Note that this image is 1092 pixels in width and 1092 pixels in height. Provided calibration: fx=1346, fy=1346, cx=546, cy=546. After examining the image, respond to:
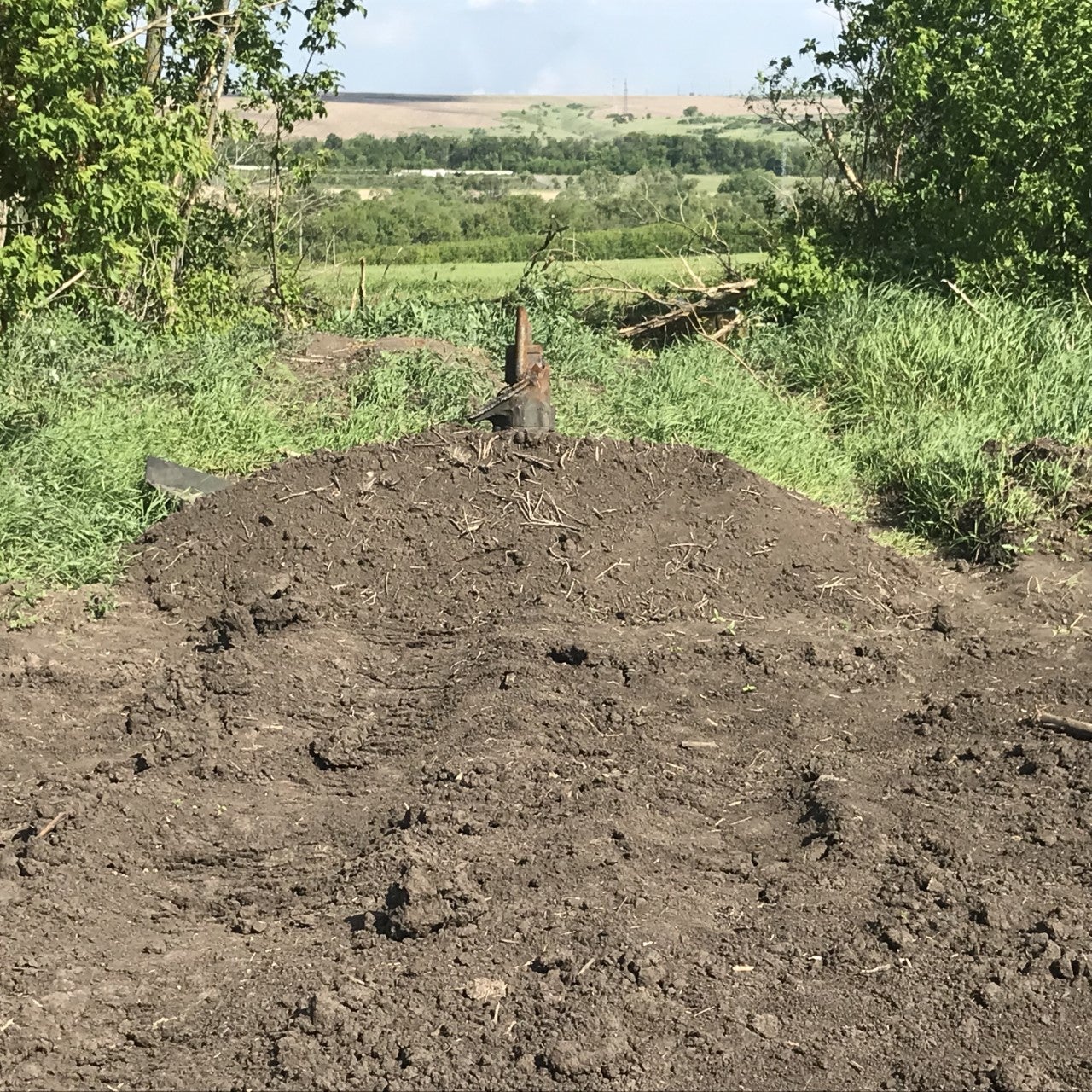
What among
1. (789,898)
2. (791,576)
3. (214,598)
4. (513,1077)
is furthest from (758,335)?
(513,1077)

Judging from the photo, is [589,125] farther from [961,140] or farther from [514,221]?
[961,140]

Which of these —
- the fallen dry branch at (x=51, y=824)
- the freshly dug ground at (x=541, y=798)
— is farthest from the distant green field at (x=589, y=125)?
the fallen dry branch at (x=51, y=824)

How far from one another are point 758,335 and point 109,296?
5.15m

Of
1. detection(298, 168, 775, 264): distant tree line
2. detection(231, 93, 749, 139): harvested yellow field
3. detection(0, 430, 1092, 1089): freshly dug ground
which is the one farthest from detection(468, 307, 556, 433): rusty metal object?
detection(231, 93, 749, 139): harvested yellow field

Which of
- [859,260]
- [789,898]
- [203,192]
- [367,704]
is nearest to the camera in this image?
[789,898]

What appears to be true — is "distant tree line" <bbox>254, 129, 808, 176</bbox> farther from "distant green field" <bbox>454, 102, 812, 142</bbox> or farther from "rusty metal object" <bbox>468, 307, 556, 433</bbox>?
"rusty metal object" <bbox>468, 307, 556, 433</bbox>

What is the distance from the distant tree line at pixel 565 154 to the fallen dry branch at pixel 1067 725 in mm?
22540

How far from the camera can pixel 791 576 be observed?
5863 millimetres

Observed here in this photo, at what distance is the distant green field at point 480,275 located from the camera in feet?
44.2

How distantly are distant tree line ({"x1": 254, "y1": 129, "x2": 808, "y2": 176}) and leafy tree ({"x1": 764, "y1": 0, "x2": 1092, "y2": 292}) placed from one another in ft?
48.6

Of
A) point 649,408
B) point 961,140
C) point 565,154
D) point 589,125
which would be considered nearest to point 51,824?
point 649,408

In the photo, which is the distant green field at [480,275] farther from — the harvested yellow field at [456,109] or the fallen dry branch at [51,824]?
the harvested yellow field at [456,109]

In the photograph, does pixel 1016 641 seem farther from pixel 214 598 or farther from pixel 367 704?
pixel 214 598

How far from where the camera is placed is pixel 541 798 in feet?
13.2
